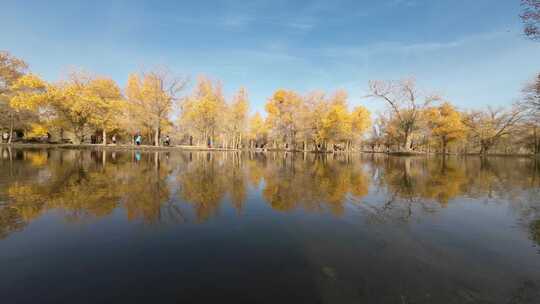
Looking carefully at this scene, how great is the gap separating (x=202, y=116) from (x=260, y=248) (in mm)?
40060

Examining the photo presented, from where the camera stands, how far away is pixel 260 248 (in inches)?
160

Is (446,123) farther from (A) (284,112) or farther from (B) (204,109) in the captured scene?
(B) (204,109)

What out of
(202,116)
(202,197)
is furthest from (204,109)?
(202,197)

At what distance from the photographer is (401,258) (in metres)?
3.77

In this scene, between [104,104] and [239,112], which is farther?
[239,112]

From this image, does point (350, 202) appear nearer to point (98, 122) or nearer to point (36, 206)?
point (36, 206)

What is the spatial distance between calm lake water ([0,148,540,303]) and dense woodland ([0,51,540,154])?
35525 mm

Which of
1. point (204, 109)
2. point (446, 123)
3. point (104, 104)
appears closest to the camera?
point (104, 104)

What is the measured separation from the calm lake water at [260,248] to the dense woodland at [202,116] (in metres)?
35.5

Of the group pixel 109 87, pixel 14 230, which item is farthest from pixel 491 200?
pixel 109 87

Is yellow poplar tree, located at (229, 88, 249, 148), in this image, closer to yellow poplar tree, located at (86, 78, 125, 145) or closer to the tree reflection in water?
yellow poplar tree, located at (86, 78, 125, 145)

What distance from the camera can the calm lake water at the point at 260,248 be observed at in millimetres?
2822

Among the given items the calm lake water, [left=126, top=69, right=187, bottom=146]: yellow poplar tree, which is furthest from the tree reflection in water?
[left=126, top=69, right=187, bottom=146]: yellow poplar tree

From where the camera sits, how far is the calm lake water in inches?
111
